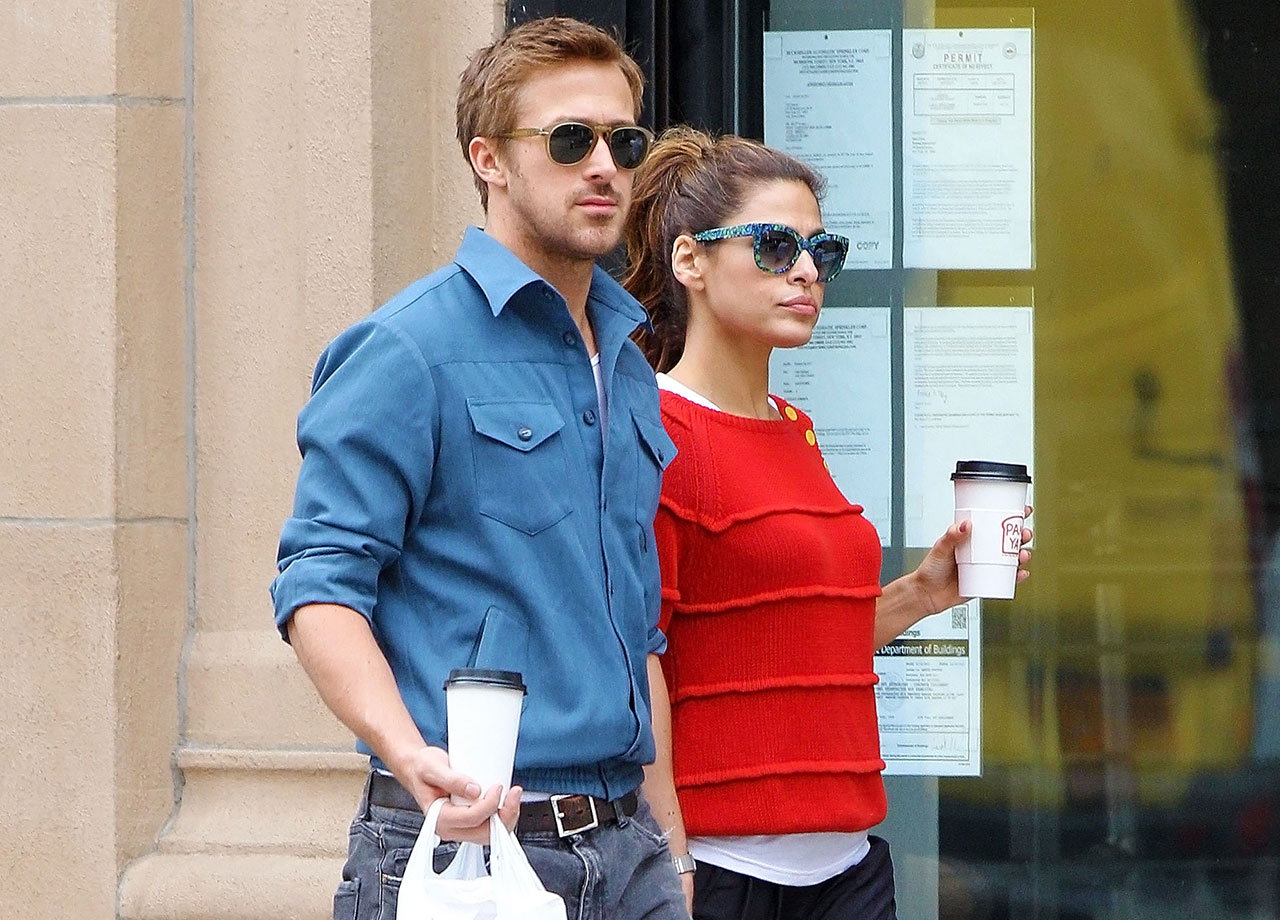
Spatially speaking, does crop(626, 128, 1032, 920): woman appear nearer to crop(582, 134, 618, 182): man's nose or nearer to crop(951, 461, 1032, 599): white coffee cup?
crop(951, 461, 1032, 599): white coffee cup

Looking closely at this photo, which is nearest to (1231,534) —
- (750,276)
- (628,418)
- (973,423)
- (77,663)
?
(973,423)

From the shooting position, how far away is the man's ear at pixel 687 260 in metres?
3.39

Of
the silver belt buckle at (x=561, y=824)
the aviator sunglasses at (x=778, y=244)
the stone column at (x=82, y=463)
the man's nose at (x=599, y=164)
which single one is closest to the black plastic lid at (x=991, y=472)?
the aviator sunglasses at (x=778, y=244)

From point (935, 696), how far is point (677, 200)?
187 centimetres

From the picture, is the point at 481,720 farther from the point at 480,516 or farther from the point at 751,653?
the point at 751,653

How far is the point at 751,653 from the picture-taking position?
3166 mm

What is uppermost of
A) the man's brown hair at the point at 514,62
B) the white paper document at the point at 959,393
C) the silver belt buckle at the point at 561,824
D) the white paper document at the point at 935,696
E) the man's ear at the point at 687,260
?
the man's brown hair at the point at 514,62

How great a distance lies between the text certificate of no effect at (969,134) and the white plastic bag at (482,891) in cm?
290

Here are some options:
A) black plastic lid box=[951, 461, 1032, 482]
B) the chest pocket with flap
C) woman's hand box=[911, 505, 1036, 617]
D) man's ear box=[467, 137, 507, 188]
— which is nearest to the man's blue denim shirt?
the chest pocket with flap

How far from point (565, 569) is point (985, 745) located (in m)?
2.53

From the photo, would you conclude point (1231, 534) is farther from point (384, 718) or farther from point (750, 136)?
point (384, 718)

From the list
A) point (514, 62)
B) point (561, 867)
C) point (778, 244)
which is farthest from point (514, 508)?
point (778, 244)

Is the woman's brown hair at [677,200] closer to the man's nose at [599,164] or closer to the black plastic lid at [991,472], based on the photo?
the black plastic lid at [991,472]

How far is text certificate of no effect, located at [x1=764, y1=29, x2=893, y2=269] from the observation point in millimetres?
4773
